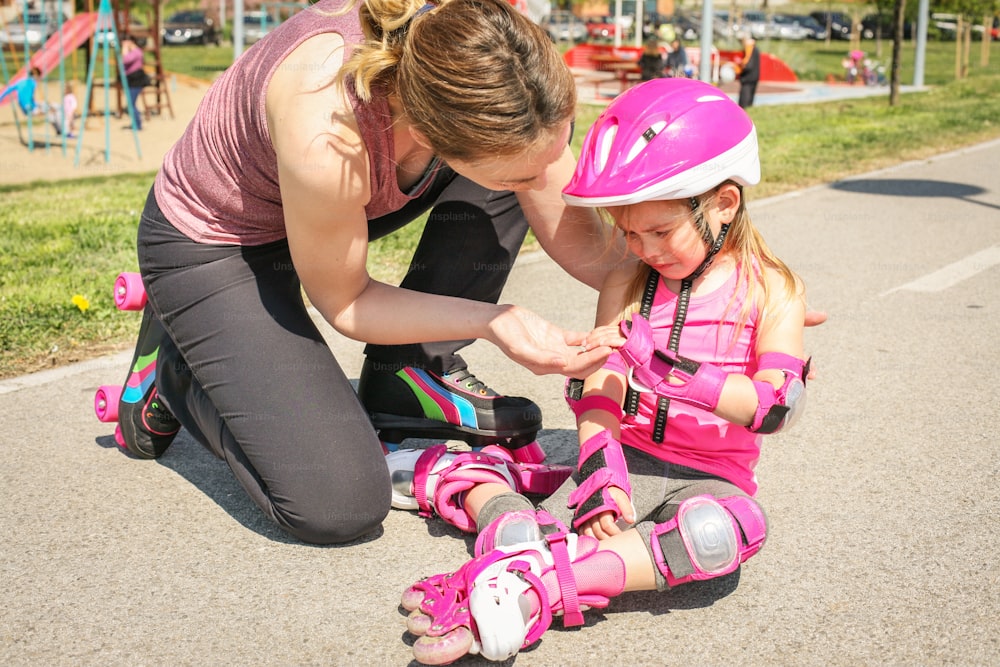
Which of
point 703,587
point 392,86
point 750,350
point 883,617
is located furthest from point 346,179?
point 883,617

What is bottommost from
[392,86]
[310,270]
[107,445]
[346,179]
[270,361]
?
[107,445]

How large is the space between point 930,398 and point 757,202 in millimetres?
4063

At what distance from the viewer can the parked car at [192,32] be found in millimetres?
40156

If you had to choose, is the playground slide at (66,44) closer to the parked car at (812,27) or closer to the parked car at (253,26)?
the parked car at (253,26)

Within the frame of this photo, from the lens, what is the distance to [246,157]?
9.21 ft

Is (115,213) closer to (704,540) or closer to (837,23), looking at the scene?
(704,540)

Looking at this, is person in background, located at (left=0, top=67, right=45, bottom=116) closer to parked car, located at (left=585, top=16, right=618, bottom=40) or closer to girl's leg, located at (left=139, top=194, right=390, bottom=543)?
girl's leg, located at (left=139, top=194, right=390, bottom=543)

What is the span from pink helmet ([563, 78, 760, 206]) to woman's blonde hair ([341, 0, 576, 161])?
0.16 metres

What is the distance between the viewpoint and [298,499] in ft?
8.83

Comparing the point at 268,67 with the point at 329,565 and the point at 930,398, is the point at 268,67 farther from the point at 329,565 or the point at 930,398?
the point at 930,398

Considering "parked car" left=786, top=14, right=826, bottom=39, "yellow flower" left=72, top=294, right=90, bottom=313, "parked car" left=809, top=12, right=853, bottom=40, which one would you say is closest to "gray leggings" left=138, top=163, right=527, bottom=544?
A: "yellow flower" left=72, top=294, right=90, bottom=313

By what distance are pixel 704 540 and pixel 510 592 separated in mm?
470

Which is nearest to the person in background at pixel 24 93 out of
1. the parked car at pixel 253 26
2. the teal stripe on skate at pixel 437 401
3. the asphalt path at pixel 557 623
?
the asphalt path at pixel 557 623

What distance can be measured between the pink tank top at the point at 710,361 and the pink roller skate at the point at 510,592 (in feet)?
1.31
